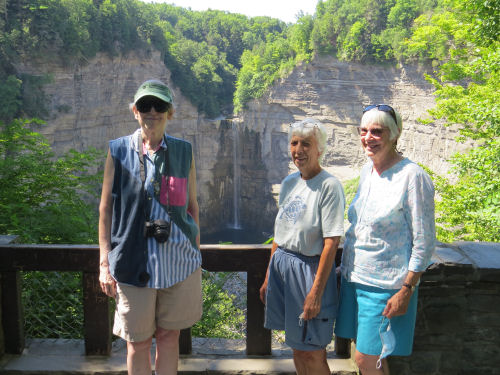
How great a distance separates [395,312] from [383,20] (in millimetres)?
36326

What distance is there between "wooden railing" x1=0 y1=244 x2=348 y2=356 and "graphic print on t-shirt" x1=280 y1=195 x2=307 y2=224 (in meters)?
0.56

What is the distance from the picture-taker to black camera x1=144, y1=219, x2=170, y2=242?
200 centimetres

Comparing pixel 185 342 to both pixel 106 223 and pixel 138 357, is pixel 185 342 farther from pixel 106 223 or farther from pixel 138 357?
pixel 106 223

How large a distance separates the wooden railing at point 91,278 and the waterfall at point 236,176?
120ft

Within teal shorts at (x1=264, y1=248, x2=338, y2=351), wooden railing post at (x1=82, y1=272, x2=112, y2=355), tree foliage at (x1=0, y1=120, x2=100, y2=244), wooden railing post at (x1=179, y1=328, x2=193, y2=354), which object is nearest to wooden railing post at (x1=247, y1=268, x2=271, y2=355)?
wooden railing post at (x1=179, y1=328, x2=193, y2=354)

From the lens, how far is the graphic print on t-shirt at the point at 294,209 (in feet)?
7.21

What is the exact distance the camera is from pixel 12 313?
2.73 m

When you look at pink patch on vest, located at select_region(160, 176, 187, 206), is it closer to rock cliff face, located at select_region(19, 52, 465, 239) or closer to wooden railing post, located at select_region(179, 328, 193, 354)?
wooden railing post, located at select_region(179, 328, 193, 354)

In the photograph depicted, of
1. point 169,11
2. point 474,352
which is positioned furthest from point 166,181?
point 169,11

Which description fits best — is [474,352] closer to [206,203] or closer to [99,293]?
[99,293]

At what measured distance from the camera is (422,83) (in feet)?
99.6

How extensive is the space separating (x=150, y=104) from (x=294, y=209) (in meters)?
0.87

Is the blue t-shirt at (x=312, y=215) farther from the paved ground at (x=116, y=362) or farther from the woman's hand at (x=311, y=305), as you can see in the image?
the paved ground at (x=116, y=362)

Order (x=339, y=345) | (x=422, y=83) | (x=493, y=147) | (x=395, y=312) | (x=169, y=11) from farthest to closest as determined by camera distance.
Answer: (x=169, y=11) < (x=422, y=83) < (x=493, y=147) < (x=339, y=345) < (x=395, y=312)
